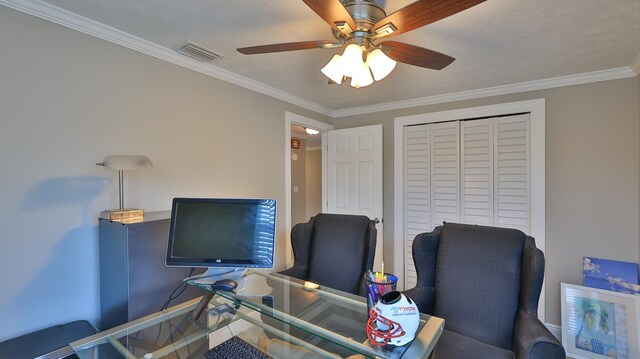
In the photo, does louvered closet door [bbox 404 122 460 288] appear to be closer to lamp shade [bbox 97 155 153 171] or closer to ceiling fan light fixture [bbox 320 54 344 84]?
ceiling fan light fixture [bbox 320 54 344 84]

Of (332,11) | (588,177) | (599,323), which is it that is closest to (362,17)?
(332,11)

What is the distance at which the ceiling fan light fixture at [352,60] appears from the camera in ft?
4.51

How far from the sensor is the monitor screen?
1.45 m

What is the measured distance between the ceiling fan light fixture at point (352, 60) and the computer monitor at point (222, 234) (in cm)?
75

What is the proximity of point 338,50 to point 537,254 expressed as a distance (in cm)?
167

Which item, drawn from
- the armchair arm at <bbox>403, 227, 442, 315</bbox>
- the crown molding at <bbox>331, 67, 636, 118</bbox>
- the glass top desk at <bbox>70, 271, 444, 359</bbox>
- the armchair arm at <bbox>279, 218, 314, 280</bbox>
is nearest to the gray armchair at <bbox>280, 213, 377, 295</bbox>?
the armchair arm at <bbox>279, 218, 314, 280</bbox>


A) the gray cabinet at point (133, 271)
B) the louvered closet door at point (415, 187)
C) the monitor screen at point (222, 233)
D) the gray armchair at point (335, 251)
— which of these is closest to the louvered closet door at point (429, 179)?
the louvered closet door at point (415, 187)

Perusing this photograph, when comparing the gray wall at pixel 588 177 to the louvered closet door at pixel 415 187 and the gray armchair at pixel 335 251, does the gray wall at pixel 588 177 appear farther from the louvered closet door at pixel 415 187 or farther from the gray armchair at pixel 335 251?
the gray armchair at pixel 335 251

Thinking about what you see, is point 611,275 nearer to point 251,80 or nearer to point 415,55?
point 415,55

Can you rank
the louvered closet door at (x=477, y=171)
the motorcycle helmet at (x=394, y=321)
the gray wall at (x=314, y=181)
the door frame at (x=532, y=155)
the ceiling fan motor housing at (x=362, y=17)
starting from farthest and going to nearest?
1. the gray wall at (x=314, y=181)
2. the louvered closet door at (x=477, y=171)
3. the door frame at (x=532, y=155)
4. the ceiling fan motor housing at (x=362, y=17)
5. the motorcycle helmet at (x=394, y=321)

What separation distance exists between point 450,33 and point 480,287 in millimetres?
1500

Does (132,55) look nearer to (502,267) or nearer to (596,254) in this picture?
(502,267)

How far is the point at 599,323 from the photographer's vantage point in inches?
86.6

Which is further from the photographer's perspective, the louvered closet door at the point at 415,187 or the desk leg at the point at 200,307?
the louvered closet door at the point at 415,187
